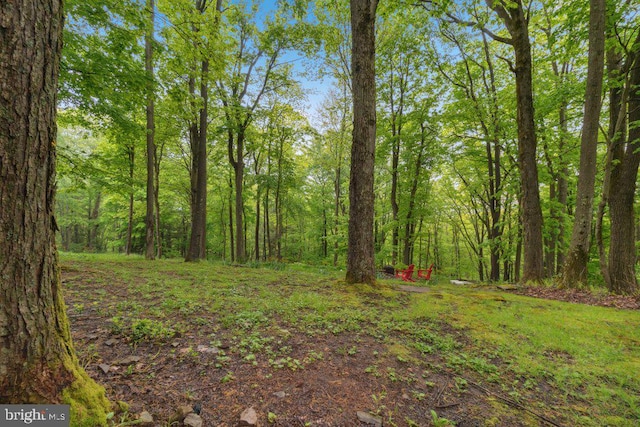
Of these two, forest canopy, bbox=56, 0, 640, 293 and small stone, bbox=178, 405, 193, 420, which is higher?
forest canopy, bbox=56, 0, 640, 293

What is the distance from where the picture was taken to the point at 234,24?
11.7 meters

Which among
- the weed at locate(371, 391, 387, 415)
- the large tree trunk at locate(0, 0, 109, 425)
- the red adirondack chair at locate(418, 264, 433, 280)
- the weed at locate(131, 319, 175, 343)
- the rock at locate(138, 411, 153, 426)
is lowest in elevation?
the red adirondack chair at locate(418, 264, 433, 280)

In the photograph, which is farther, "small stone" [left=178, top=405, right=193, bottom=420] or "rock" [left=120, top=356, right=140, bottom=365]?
"rock" [left=120, top=356, right=140, bottom=365]

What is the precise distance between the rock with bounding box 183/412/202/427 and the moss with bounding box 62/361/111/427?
0.40m

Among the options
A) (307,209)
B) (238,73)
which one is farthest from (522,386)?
(307,209)

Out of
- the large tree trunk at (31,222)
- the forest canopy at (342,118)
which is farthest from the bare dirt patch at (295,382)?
the forest canopy at (342,118)

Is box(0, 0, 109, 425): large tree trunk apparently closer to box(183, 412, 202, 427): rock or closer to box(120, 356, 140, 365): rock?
box(183, 412, 202, 427): rock

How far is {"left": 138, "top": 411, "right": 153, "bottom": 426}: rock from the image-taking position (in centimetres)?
146

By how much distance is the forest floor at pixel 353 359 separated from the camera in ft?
5.80

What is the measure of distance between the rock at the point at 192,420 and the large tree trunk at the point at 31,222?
1.34 ft

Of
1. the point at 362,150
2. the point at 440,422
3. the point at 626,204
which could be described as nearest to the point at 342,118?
the point at 362,150

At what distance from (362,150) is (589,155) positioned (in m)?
5.09

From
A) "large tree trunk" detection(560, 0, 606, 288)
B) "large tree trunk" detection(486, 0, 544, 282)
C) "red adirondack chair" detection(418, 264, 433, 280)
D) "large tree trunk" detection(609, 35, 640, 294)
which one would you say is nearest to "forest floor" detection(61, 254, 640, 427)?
"large tree trunk" detection(560, 0, 606, 288)

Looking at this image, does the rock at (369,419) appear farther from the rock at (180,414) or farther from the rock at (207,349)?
the rock at (207,349)
